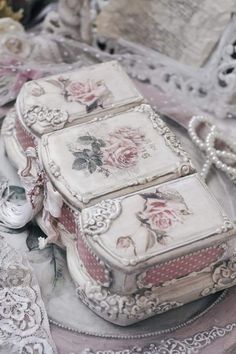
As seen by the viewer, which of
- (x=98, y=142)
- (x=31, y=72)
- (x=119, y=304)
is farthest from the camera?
(x=31, y=72)

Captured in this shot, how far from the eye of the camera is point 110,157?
1056mm

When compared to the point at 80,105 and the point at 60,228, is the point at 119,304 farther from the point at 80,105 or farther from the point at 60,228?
the point at 80,105

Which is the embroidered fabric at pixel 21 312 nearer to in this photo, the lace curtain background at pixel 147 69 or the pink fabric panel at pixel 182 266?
the pink fabric panel at pixel 182 266

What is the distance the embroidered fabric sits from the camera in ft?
3.19

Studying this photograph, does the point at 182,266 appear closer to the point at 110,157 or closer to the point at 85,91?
the point at 110,157

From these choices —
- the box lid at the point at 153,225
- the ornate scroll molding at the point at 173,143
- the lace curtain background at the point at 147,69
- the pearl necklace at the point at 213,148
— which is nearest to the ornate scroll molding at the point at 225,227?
the box lid at the point at 153,225

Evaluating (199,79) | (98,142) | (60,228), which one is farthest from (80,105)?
(199,79)

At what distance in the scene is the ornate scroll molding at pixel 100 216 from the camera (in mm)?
965

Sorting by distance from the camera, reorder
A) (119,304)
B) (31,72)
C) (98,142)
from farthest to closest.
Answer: (31,72) < (98,142) < (119,304)

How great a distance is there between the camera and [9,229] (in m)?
1.11

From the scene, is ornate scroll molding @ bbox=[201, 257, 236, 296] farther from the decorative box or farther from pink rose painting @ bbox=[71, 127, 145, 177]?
pink rose painting @ bbox=[71, 127, 145, 177]

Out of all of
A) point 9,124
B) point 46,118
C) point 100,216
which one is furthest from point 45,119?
point 100,216

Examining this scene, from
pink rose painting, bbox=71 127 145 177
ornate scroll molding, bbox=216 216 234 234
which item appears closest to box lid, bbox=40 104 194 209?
pink rose painting, bbox=71 127 145 177

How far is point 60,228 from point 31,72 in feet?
1.26
